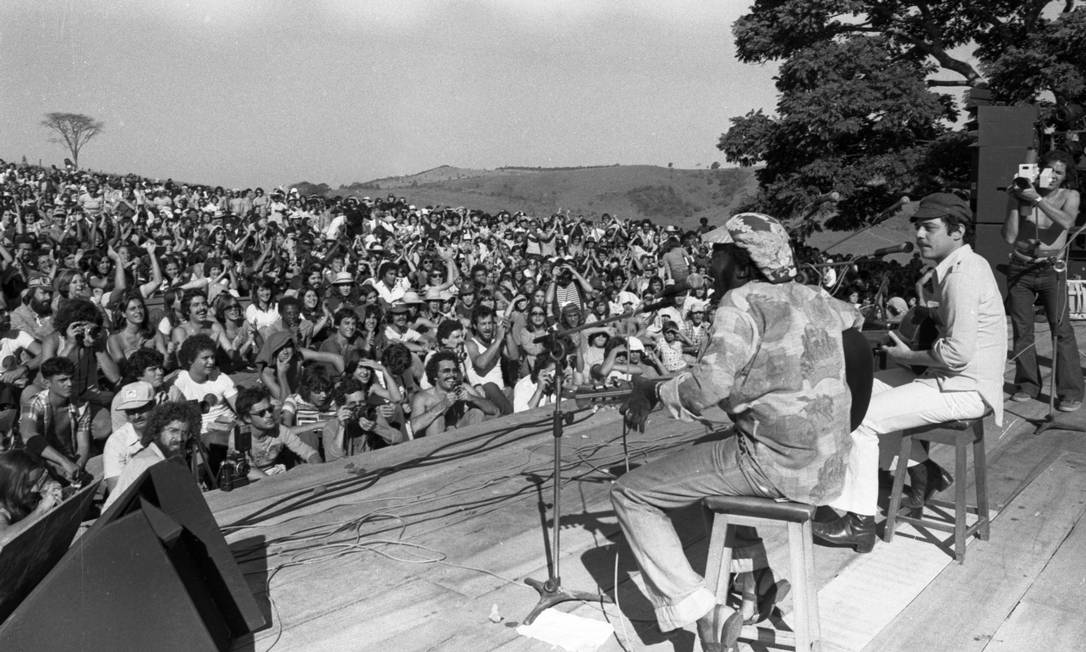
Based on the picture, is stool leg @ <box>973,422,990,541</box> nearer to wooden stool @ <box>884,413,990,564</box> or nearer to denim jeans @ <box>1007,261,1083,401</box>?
wooden stool @ <box>884,413,990,564</box>

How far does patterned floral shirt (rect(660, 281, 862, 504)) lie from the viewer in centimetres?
280

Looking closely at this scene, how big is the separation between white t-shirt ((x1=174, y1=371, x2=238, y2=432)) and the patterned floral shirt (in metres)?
3.85

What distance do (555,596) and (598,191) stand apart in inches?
2070

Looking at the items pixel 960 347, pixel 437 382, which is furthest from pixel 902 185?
pixel 960 347

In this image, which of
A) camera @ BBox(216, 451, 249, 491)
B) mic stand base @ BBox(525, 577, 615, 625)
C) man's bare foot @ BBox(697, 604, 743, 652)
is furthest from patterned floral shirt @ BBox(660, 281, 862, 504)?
camera @ BBox(216, 451, 249, 491)

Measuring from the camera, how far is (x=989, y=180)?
1084cm

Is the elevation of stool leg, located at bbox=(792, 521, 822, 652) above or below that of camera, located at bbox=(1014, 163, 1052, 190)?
below

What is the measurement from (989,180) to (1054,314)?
5.19m

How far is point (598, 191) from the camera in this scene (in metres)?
55.2

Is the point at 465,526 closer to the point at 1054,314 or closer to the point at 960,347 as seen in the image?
the point at 960,347

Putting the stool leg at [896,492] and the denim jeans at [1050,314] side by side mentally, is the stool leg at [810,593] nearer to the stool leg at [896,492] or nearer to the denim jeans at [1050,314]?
the stool leg at [896,492]

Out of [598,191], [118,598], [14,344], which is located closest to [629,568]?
[118,598]

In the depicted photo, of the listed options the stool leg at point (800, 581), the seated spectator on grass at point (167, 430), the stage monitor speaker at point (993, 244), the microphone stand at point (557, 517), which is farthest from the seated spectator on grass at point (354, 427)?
the stage monitor speaker at point (993, 244)

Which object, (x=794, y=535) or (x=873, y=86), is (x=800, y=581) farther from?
(x=873, y=86)
